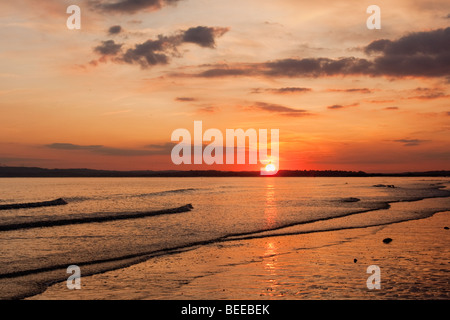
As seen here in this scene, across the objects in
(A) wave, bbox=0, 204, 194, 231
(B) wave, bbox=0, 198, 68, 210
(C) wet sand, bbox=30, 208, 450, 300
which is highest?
(C) wet sand, bbox=30, 208, 450, 300

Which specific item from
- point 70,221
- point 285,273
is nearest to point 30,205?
point 70,221

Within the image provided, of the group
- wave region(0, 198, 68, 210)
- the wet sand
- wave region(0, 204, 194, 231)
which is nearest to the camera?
the wet sand

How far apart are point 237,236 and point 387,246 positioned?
372 inches

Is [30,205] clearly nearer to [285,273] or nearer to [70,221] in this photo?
[70,221]

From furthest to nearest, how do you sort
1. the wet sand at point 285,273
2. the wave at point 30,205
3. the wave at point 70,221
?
the wave at point 30,205
the wave at point 70,221
the wet sand at point 285,273

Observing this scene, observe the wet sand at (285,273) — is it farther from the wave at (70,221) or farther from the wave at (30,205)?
the wave at (30,205)

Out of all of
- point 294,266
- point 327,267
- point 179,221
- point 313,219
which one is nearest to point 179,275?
point 294,266

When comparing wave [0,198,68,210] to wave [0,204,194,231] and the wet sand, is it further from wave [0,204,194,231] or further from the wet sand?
the wet sand

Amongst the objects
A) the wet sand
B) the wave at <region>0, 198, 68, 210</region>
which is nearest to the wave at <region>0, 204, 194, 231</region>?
the wet sand

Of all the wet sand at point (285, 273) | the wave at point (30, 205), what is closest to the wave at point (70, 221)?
the wet sand at point (285, 273)

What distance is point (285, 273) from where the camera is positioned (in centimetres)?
1656

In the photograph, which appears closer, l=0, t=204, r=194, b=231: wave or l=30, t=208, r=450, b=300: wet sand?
l=30, t=208, r=450, b=300: wet sand

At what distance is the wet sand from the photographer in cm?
1372

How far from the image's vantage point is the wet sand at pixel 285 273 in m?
13.7
